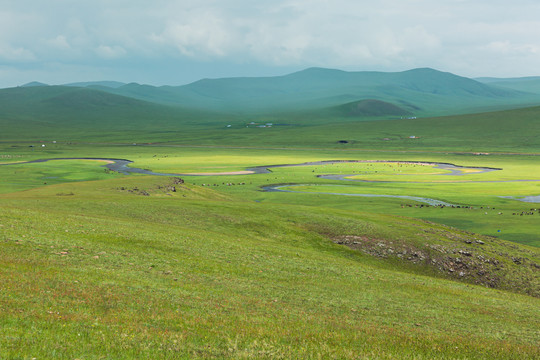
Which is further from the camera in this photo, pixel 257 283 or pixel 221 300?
pixel 257 283

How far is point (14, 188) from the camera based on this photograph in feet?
306

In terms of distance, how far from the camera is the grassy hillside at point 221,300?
52.4 ft

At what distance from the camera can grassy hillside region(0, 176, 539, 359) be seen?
15977 mm

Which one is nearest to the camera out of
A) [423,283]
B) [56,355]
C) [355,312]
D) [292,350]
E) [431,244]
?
[56,355]

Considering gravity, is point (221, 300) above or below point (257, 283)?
above

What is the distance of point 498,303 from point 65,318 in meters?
26.0

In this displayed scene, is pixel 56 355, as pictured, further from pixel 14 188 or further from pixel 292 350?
pixel 14 188

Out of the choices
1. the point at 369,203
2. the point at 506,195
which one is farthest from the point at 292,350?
the point at 506,195

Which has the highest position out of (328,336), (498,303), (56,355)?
(56,355)

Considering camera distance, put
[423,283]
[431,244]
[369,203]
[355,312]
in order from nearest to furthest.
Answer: [355,312] → [423,283] → [431,244] → [369,203]

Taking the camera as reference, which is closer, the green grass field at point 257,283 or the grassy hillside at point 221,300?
the grassy hillside at point 221,300

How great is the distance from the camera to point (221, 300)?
2278 cm

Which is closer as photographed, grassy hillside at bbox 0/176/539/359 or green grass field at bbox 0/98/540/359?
grassy hillside at bbox 0/176/539/359

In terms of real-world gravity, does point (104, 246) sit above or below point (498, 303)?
above
